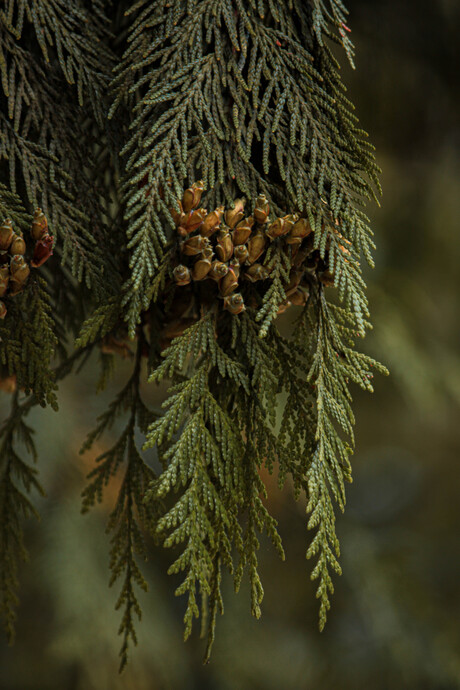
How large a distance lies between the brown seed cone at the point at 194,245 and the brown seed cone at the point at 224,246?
0.01 m

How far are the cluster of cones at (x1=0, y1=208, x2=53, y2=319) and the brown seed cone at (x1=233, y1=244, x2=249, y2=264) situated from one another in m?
0.14

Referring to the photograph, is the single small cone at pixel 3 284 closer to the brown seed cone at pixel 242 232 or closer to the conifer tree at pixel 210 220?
the conifer tree at pixel 210 220

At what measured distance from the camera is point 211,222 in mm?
499

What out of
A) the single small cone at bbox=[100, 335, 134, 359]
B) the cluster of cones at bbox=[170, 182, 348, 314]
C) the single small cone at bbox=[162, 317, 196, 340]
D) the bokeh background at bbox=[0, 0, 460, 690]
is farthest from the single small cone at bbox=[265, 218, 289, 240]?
the bokeh background at bbox=[0, 0, 460, 690]

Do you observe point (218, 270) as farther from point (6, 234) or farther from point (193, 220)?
point (6, 234)

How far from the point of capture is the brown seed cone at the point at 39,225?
0.50m

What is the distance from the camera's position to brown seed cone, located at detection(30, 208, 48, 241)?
0.50 metres

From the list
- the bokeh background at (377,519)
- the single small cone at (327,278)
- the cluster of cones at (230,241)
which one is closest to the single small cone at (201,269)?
the cluster of cones at (230,241)

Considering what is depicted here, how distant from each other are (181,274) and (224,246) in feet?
0.12

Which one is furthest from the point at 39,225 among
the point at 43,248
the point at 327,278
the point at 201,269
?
the point at 327,278

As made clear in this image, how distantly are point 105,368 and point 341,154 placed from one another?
38cm

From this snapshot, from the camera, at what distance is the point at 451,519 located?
1.53 metres

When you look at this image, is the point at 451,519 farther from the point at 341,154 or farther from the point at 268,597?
the point at 341,154

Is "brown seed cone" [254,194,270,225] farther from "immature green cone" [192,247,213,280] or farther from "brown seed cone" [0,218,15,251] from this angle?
"brown seed cone" [0,218,15,251]
